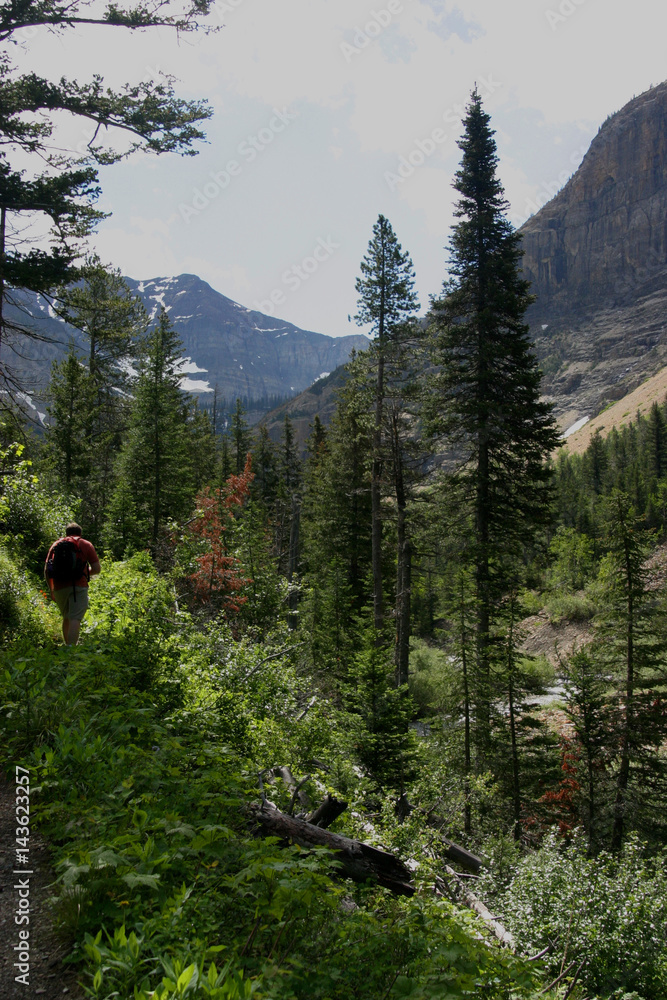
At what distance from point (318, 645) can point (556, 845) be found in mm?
11038

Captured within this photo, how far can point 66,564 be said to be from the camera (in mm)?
6469

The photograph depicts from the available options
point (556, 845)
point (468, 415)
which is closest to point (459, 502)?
point (468, 415)

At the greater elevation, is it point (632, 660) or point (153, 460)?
point (153, 460)

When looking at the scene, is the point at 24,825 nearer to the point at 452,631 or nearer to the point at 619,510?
the point at 452,631

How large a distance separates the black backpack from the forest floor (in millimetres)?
A: 3511

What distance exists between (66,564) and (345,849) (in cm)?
463

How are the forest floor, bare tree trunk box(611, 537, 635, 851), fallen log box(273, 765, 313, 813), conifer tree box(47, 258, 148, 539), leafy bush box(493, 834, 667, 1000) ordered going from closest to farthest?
the forest floor, fallen log box(273, 765, 313, 813), leafy bush box(493, 834, 667, 1000), bare tree trunk box(611, 537, 635, 851), conifer tree box(47, 258, 148, 539)

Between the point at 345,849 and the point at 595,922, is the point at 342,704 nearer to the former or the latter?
the point at 595,922

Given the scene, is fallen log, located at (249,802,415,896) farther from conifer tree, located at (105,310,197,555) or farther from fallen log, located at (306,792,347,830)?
conifer tree, located at (105,310,197,555)

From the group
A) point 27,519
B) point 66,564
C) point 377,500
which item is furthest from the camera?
point 377,500

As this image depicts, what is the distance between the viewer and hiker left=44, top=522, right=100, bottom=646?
636 cm

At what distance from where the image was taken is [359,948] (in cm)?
256

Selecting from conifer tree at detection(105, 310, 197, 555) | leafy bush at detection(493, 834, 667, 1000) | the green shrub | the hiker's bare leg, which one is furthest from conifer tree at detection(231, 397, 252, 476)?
leafy bush at detection(493, 834, 667, 1000)

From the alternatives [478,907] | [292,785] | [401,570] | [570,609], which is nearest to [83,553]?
[292,785]
